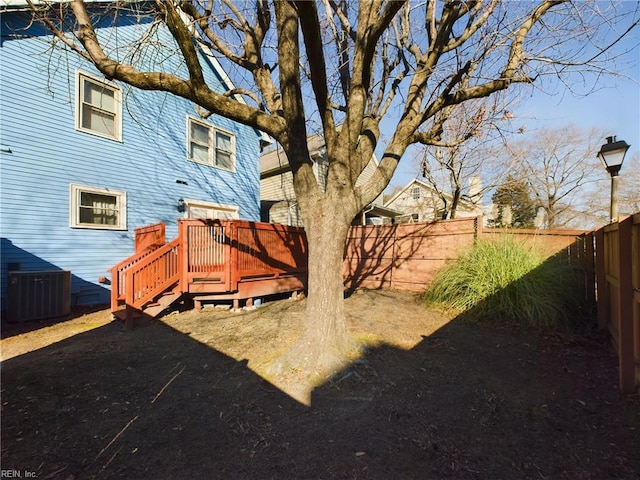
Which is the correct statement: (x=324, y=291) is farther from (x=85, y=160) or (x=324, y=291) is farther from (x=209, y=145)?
(x=209, y=145)

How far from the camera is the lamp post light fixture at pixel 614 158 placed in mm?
4828

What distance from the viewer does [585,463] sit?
1981mm

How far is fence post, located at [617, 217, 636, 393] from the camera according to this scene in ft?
9.11

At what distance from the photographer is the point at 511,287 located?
17.0 ft

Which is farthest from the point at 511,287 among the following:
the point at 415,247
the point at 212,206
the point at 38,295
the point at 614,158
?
the point at 38,295

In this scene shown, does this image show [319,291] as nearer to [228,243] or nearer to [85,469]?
[85,469]

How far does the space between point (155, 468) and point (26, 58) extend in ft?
28.9

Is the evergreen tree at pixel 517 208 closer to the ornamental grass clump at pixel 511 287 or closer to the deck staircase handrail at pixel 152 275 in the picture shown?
the ornamental grass clump at pixel 511 287

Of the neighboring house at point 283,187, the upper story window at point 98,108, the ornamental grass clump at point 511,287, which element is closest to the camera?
the ornamental grass clump at point 511,287

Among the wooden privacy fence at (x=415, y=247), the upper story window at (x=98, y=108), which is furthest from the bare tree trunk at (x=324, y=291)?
the upper story window at (x=98, y=108)

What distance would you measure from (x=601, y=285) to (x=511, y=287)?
117 centimetres

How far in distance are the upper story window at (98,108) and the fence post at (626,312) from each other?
9.84m

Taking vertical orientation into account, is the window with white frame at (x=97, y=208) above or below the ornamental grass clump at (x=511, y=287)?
above

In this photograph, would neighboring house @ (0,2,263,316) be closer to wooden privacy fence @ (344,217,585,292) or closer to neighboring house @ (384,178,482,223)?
wooden privacy fence @ (344,217,585,292)
